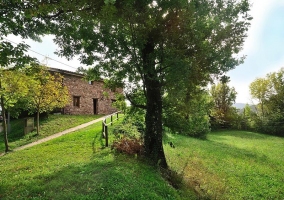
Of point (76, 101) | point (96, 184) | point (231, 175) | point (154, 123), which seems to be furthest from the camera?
point (76, 101)

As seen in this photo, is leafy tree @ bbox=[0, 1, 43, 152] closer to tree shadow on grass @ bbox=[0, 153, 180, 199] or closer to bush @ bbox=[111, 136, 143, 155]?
tree shadow on grass @ bbox=[0, 153, 180, 199]

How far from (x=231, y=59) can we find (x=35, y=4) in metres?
6.89

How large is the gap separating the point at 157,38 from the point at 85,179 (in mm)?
5764

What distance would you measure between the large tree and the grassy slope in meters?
1.89

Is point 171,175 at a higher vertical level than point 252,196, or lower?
higher

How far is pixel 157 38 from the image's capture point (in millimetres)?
8359

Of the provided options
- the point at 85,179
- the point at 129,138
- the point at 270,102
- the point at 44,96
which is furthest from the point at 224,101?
the point at 85,179

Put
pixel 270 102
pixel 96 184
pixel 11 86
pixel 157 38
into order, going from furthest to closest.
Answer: pixel 270 102, pixel 11 86, pixel 157 38, pixel 96 184

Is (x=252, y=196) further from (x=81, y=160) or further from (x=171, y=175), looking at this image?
(x=81, y=160)

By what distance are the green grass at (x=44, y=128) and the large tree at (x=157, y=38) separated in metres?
11.1

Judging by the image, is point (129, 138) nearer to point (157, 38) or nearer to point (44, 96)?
point (157, 38)

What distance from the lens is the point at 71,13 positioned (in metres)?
6.51

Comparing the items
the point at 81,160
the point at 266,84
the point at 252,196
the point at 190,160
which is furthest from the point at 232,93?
the point at 81,160

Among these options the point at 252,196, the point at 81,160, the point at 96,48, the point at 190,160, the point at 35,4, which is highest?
the point at 35,4
